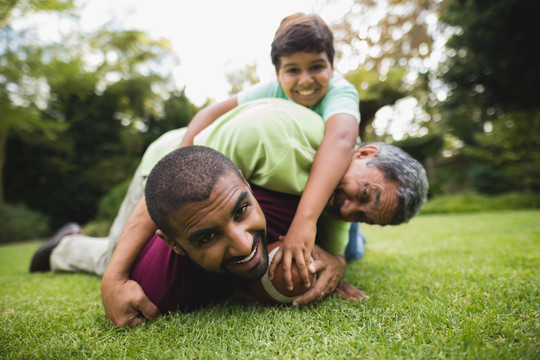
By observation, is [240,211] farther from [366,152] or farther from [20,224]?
[20,224]

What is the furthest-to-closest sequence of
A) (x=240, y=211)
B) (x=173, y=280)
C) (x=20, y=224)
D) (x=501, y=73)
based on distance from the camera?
(x=20, y=224), (x=501, y=73), (x=173, y=280), (x=240, y=211)

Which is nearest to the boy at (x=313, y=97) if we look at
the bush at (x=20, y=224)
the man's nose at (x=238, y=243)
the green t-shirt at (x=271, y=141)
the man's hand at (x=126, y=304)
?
the green t-shirt at (x=271, y=141)

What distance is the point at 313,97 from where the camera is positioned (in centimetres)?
285

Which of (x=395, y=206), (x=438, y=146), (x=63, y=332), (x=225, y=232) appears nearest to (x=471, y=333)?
(x=395, y=206)

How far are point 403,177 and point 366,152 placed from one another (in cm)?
37

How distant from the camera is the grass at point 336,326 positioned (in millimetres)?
1321

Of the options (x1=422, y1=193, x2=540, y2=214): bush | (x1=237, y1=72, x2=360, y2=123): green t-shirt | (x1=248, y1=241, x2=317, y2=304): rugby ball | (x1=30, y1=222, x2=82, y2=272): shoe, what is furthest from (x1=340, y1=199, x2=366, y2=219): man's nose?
(x1=422, y1=193, x2=540, y2=214): bush

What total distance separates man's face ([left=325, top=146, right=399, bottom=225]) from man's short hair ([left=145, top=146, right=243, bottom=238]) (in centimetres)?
98

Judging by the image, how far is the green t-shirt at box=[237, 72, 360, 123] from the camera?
99.6 inches

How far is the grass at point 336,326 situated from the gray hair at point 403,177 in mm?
579

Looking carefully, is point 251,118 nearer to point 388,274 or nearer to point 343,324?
point 343,324

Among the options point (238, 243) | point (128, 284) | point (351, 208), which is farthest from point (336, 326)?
point (128, 284)

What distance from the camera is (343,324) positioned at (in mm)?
1601

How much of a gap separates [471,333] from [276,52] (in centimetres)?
260
